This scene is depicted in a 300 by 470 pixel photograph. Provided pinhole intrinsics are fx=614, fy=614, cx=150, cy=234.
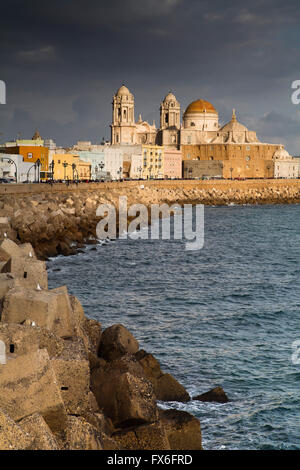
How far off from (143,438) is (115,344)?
269cm

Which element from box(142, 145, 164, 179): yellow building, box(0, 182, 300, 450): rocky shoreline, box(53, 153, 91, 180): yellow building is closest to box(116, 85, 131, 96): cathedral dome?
box(142, 145, 164, 179): yellow building

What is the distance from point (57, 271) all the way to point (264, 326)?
305 inches

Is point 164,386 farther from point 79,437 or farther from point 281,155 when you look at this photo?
point 281,155

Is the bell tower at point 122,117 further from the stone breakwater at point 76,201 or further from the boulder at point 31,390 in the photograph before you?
the boulder at point 31,390

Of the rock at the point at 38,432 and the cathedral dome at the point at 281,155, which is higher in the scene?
the cathedral dome at the point at 281,155

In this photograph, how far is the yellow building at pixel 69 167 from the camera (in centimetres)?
5969

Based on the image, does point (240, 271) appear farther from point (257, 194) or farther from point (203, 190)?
point (257, 194)

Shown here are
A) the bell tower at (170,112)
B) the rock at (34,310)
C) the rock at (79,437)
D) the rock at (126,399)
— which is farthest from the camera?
the bell tower at (170,112)

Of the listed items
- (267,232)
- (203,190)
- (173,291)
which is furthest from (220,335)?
(203,190)

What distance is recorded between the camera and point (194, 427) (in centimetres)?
649

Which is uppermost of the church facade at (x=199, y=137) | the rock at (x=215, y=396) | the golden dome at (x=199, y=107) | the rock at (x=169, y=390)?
the golden dome at (x=199, y=107)

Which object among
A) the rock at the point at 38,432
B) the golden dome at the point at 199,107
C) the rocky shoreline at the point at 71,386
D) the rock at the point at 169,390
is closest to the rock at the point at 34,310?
the rocky shoreline at the point at 71,386

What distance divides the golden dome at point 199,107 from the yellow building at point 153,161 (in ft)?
51.4

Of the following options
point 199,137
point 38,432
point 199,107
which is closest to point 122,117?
point 199,137
